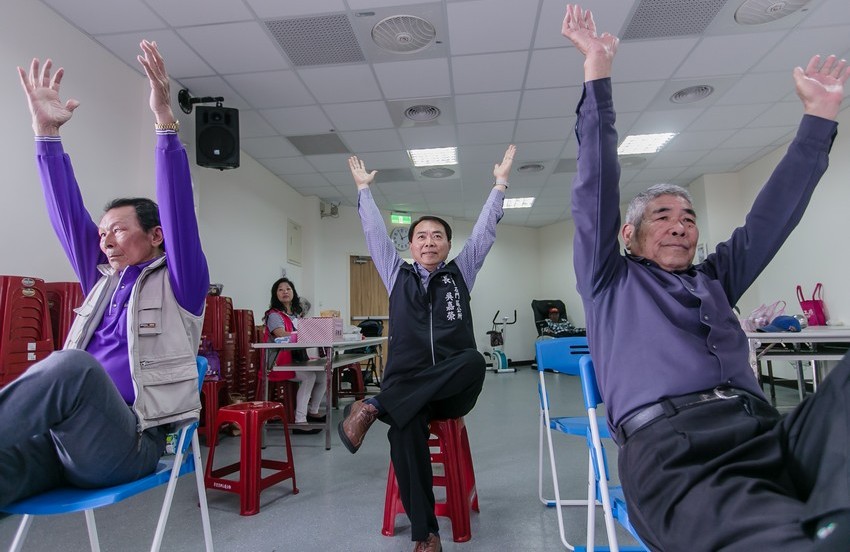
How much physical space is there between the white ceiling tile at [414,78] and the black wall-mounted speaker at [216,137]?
1.44m

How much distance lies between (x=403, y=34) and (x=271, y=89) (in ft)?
4.91

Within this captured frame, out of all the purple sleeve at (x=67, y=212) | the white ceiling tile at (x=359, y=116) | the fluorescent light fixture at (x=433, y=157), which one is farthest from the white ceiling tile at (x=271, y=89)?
the purple sleeve at (x=67, y=212)

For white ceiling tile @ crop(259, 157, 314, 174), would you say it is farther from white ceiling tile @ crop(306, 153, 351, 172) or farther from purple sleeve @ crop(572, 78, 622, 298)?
purple sleeve @ crop(572, 78, 622, 298)

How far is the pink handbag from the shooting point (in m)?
5.15

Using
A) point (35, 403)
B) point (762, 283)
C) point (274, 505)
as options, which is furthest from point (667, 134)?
point (35, 403)

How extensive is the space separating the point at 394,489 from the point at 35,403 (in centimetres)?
137

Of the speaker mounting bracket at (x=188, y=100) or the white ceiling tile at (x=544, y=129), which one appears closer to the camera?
the speaker mounting bracket at (x=188, y=100)

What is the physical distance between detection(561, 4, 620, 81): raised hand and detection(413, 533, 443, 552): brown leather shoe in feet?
5.35

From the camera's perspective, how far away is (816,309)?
5152 millimetres

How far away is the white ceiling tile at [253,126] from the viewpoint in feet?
15.5

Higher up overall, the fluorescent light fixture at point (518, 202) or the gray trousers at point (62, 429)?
the fluorescent light fixture at point (518, 202)

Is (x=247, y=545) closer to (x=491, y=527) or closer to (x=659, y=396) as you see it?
(x=491, y=527)

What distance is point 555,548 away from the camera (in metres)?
1.74

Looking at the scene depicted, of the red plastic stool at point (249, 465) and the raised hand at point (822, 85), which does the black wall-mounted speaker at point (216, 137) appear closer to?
the red plastic stool at point (249, 465)
